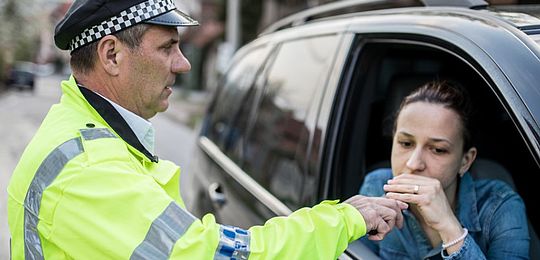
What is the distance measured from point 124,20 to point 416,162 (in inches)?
37.3

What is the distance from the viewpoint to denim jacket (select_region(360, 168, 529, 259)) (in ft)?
6.70

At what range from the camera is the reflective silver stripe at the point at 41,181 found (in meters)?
1.52

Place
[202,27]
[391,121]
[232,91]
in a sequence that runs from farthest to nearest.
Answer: [202,27]
[232,91]
[391,121]

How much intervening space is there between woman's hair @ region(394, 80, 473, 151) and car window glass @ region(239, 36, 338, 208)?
1.67ft

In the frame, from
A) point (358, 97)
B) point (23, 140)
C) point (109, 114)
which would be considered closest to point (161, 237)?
point (109, 114)

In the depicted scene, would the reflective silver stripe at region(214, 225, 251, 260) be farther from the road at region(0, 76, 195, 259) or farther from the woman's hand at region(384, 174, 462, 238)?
the road at region(0, 76, 195, 259)

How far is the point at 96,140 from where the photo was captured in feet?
5.13

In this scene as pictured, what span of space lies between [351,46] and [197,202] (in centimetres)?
165

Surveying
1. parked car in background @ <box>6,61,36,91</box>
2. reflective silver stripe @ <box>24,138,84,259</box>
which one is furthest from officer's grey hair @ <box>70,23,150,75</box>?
parked car in background @ <box>6,61,36,91</box>

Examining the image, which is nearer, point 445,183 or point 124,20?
point 124,20

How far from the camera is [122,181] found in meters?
Result: 1.45

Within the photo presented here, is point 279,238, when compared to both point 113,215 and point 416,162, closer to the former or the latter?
point 113,215

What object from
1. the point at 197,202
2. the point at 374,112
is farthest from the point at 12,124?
the point at 374,112

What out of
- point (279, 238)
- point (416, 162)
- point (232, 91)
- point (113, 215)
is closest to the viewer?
point (113, 215)
